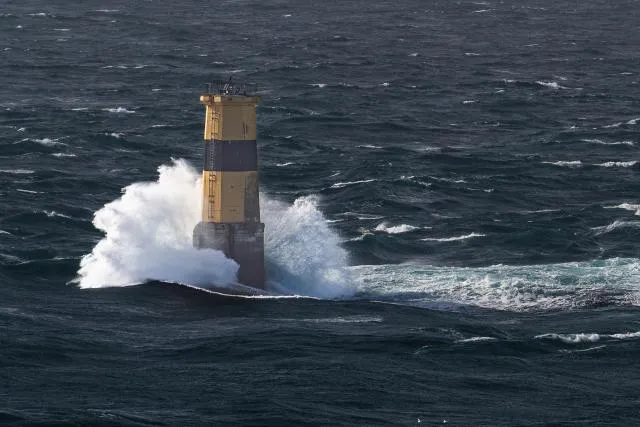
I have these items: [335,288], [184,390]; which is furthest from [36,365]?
[335,288]

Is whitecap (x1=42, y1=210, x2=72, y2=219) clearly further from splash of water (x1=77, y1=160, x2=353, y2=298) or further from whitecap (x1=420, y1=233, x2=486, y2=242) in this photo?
whitecap (x1=420, y1=233, x2=486, y2=242)

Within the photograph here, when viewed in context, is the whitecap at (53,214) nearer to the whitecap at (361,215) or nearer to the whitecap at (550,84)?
the whitecap at (361,215)

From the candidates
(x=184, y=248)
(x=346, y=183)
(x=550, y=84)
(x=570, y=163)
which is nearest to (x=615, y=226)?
(x=346, y=183)

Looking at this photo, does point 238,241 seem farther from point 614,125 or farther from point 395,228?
point 614,125

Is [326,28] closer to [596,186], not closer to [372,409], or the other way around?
[596,186]

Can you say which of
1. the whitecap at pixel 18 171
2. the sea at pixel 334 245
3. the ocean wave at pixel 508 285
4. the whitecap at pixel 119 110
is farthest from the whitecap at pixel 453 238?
the whitecap at pixel 119 110

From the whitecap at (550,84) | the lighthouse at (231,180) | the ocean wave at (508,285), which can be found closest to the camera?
the lighthouse at (231,180)

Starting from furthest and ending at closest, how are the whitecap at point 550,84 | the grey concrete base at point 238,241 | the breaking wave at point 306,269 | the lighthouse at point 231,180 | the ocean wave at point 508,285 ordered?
the whitecap at point 550,84
the breaking wave at point 306,269
the grey concrete base at point 238,241
the ocean wave at point 508,285
the lighthouse at point 231,180
